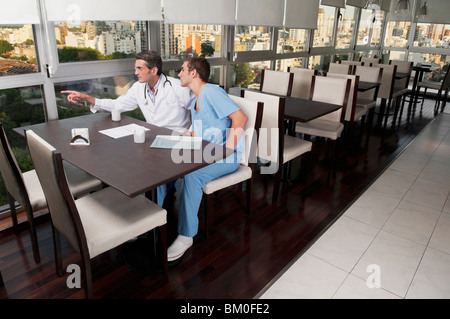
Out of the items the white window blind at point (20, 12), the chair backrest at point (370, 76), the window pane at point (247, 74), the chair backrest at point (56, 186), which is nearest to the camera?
the chair backrest at point (56, 186)

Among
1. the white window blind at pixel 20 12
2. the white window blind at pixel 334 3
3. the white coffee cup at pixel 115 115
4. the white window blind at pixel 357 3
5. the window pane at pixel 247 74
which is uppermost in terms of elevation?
the white window blind at pixel 357 3

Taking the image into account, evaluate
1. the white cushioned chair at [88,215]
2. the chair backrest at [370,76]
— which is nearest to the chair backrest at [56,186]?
the white cushioned chair at [88,215]

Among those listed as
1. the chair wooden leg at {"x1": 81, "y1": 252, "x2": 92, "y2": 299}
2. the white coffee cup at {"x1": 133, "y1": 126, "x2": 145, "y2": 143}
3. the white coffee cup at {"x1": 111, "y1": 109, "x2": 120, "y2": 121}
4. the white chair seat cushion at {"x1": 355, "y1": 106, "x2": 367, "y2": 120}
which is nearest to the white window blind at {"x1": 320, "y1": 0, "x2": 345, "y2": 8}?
the white chair seat cushion at {"x1": 355, "y1": 106, "x2": 367, "y2": 120}

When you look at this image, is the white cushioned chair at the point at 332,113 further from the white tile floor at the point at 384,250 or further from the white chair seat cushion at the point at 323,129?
the white tile floor at the point at 384,250

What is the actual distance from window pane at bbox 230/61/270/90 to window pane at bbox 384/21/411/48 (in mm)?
4373

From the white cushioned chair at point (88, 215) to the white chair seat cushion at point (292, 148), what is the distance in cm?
122

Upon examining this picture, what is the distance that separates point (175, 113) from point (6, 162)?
1.12 metres

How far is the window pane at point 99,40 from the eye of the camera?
2365 millimetres

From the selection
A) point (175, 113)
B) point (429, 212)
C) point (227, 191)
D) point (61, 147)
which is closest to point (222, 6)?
point (175, 113)

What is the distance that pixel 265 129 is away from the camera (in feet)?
8.38

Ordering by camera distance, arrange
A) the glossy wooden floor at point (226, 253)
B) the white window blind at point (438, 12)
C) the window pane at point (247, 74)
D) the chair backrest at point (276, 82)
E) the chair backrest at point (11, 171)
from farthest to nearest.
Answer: the white window blind at point (438, 12) < the window pane at point (247, 74) < the chair backrest at point (276, 82) < the glossy wooden floor at point (226, 253) < the chair backrest at point (11, 171)

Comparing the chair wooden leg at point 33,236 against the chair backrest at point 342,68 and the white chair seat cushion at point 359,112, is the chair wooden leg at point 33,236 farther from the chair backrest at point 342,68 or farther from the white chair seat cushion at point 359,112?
the chair backrest at point 342,68

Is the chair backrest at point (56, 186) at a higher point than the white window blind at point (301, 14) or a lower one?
lower

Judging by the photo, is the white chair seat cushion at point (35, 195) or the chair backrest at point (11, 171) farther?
the white chair seat cushion at point (35, 195)
